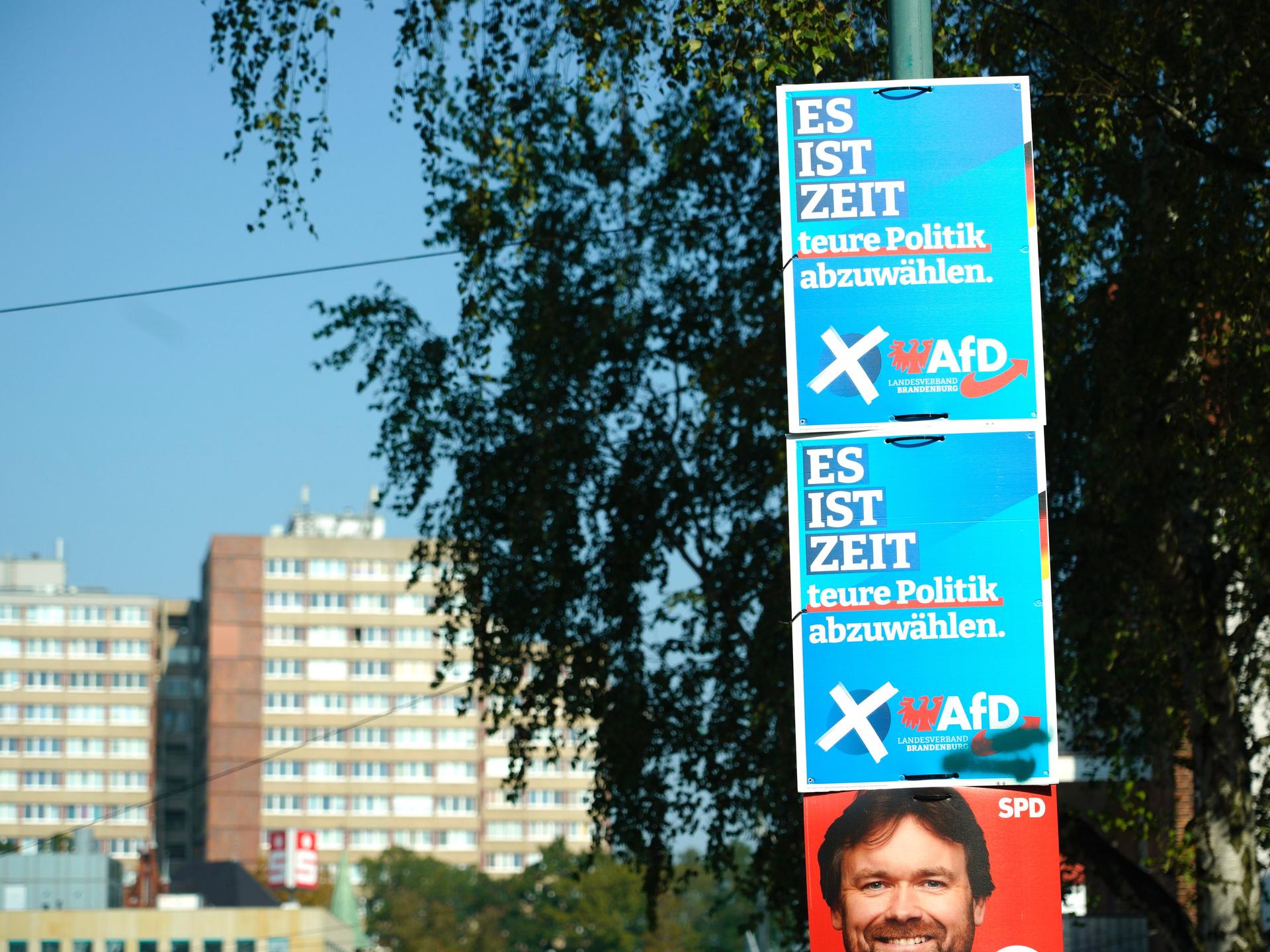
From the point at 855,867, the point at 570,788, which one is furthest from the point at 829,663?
the point at 570,788

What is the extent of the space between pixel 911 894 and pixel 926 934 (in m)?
0.12

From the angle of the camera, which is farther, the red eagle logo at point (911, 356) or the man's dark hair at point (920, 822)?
the red eagle logo at point (911, 356)

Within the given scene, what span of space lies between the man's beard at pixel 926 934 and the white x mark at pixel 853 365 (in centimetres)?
160

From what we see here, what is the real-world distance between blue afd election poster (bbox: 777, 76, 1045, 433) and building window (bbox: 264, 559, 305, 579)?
148041 mm

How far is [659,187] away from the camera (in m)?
17.2

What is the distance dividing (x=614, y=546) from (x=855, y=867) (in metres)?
11.4

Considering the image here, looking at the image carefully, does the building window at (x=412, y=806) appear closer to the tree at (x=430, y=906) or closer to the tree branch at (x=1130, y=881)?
the tree at (x=430, y=906)

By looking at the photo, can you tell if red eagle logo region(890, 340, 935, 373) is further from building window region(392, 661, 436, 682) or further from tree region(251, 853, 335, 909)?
building window region(392, 661, 436, 682)

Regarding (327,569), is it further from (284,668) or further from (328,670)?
(284,668)

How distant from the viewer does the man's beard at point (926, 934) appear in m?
5.30

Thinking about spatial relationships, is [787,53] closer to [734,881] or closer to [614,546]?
[614,546]

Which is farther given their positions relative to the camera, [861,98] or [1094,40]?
[1094,40]

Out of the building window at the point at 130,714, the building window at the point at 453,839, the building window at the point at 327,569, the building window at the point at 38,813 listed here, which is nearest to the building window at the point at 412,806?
the building window at the point at 453,839

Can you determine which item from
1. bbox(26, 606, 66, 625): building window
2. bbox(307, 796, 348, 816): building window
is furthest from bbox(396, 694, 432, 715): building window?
Answer: bbox(26, 606, 66, 625): building window
